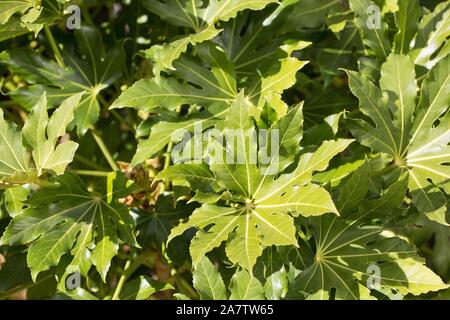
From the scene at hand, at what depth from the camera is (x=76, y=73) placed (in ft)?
6.23

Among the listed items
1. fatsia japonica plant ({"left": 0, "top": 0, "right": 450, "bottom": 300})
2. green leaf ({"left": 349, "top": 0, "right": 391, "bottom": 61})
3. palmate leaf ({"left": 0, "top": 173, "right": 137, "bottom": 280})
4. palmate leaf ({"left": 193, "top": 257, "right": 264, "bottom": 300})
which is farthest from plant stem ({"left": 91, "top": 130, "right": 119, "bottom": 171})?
green leaf ({"left": 349, "top": 0, "right": 391, "bottom": 61})

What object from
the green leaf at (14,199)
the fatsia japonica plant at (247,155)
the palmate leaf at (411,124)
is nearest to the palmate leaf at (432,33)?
the fatsia japonica plant at (247,155)

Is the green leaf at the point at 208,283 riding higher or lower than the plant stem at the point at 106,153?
lower

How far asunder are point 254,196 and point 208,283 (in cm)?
25

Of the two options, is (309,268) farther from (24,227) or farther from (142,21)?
(142,21)

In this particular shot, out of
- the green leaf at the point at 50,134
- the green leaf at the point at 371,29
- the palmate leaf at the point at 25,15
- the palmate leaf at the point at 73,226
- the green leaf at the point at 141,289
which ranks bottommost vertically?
the green leaf at the point at 141,289

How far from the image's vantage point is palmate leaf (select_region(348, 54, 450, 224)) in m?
1.62

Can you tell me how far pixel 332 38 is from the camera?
1.94 meters

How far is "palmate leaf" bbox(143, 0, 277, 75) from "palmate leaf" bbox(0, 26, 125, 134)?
0.61 feet

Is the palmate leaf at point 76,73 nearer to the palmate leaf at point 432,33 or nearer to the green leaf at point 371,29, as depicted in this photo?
the green leaf at point 371,29

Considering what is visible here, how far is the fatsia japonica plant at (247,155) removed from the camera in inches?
58.4

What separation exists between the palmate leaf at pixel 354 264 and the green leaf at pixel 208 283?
17cm
